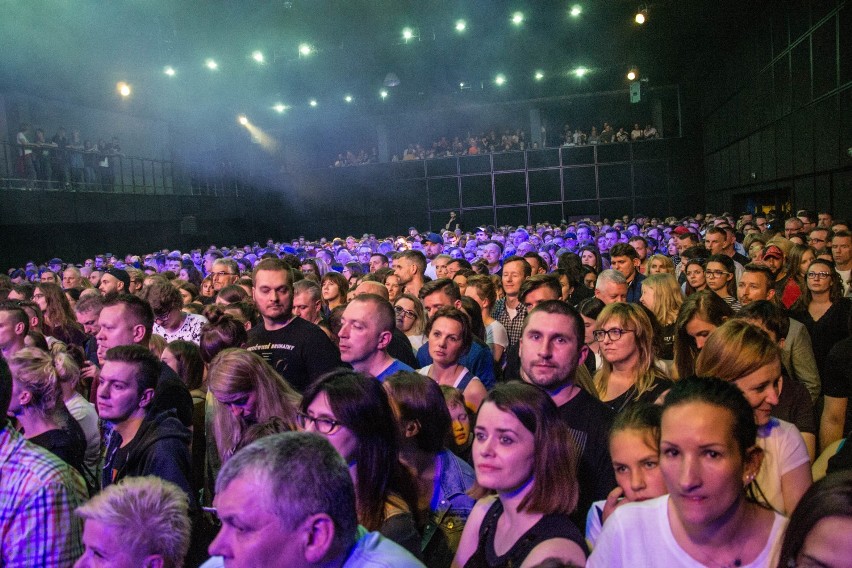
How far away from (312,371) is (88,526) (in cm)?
265

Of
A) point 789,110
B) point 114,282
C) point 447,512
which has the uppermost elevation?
point 789,110

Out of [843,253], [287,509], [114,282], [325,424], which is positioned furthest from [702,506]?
[114,282]

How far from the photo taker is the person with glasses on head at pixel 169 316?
6.01 m

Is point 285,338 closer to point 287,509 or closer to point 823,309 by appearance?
point 287,509

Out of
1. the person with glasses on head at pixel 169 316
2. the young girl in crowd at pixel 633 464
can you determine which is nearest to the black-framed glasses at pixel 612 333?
the young girl in crowd at pixel 633 464

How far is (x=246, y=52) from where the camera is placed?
866 inches

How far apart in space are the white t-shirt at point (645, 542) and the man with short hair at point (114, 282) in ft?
24.7

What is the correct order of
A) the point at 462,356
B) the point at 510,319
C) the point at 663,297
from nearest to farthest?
the point at 462,356
the point at 663,297
the point at 510,319

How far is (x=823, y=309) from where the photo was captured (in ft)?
19.0

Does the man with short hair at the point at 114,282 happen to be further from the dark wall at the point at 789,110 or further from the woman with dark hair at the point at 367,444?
the dark wall at the point at 789,110

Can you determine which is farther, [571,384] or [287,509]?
[571,384]

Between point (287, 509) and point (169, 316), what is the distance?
4.72m

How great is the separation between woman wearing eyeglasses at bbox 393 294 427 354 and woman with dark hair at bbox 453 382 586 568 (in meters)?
3.46

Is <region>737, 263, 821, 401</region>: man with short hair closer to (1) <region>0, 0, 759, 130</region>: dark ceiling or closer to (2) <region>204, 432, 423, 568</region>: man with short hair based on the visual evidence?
(2) <region>204, 432, 423, 568</region>: man with short hair
